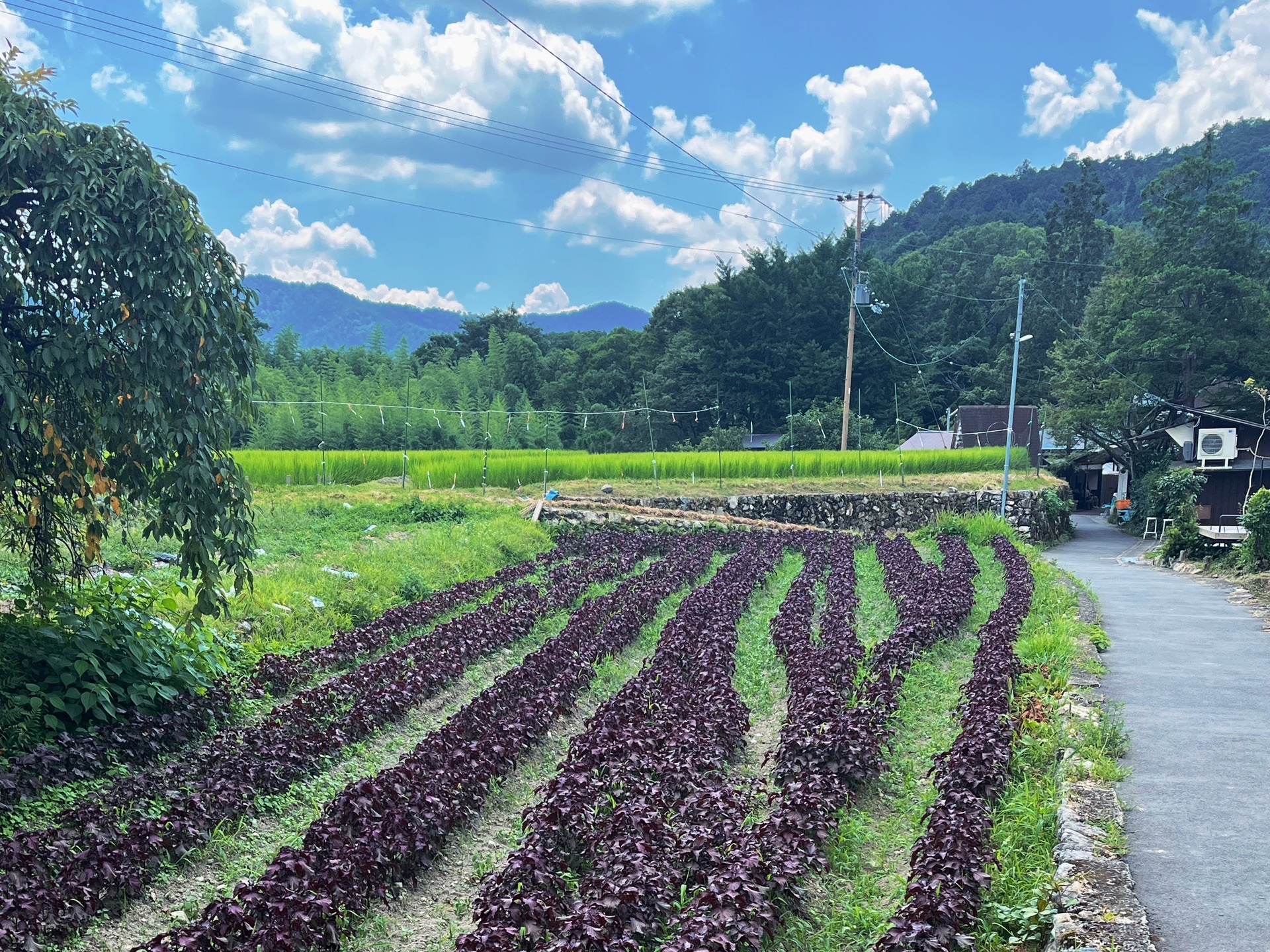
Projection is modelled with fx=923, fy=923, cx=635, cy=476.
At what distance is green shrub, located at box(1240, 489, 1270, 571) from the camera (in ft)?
A: 56.4

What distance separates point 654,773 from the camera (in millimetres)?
6809

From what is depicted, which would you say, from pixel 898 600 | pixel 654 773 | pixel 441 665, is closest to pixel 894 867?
pixel 654 773

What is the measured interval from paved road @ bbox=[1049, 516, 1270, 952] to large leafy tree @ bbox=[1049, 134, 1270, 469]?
25.4 metres

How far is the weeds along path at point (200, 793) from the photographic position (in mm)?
4812

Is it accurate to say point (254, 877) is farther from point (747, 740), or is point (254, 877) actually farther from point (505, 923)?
point (747, 740)

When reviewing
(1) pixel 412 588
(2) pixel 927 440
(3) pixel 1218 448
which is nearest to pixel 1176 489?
(3) pixel 1218 448

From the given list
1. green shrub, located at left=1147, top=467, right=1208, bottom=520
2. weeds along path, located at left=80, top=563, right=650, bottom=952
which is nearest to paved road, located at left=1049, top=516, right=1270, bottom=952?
weeds along path, located at left=80, top=563, right=650, bottom=952

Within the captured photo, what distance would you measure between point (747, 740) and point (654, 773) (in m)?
1.94

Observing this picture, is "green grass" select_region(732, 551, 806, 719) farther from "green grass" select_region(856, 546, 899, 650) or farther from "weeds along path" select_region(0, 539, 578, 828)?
"weeds along path" select_region(0, 539, 578, 828)

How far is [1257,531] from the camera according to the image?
17.6m

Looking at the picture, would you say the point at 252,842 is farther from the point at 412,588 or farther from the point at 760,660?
the point at 412,588

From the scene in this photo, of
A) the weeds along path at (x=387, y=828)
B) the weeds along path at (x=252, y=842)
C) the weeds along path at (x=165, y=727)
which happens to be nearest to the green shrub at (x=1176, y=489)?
the weeds along path at (x=387, y=828)

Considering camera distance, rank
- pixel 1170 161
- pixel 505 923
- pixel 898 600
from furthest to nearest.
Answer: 1. pixel 1170 161
2. pixel 898 600
3. pixel 505 923

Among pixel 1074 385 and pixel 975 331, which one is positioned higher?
pixel 975 331
